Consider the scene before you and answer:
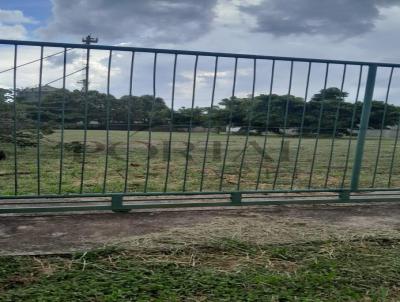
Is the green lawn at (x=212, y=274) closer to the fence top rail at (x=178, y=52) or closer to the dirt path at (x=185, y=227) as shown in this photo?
the dirt path at (x=185, y=227)

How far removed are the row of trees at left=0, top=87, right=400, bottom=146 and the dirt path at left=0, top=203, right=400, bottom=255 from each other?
1.08 meters

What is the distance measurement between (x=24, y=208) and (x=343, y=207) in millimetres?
3543

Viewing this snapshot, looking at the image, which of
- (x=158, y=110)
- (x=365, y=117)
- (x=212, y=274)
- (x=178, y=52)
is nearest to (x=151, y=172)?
(x=158, y=110)

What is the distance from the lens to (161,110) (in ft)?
15.5

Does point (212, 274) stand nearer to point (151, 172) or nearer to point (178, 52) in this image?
point (178, 52)

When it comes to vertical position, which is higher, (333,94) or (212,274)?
(333,94)

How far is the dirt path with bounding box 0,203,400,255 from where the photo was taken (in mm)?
3375

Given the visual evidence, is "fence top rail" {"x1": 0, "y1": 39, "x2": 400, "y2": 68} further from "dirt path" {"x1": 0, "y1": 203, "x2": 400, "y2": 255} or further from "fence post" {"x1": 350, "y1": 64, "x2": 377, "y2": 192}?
"dirt path" {"x1": 0, "y1": 203, "x2": 400, "y2": 255}

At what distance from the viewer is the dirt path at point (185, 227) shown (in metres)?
3.38

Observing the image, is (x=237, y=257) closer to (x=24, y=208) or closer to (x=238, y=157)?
(x=24, y=208)

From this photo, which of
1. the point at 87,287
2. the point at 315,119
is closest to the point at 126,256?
the point at 87,287

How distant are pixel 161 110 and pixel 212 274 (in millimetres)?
2386

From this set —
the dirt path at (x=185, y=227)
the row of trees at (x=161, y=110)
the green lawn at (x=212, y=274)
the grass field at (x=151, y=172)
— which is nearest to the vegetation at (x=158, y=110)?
the row of trees at (x=161, y=110)

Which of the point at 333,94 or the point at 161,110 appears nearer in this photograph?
the point at 161,110
